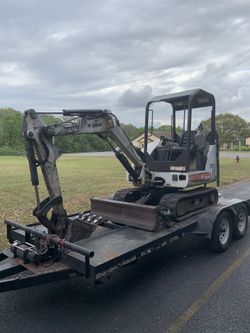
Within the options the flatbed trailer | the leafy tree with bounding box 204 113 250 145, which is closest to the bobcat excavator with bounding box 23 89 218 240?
the flatbed trailer

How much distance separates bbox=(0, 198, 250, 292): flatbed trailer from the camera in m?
4.19

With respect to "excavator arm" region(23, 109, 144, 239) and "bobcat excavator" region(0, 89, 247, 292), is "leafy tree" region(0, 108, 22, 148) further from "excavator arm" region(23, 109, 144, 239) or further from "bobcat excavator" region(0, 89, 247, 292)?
"excavator arm" region(23, 109, 144, 239)

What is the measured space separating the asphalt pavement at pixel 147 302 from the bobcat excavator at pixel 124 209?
45 centimetres

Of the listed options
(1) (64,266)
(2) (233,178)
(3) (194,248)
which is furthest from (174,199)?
(2) (233,178)

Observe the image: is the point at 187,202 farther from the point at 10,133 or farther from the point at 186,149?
the point at 10,133

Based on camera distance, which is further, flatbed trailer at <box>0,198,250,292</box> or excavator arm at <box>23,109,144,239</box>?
excavator arm at <box>23,109,144,239</box>

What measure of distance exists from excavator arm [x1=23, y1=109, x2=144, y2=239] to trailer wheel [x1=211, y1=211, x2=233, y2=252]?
255cm

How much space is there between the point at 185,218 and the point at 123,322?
2742 millimetres

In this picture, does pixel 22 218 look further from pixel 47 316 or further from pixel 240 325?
pixel 240 325

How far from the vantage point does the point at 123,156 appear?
6660mm

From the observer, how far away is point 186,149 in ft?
22.6

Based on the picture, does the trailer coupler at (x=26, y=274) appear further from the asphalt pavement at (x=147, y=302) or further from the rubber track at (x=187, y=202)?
the rubber track at (x=187, y=202)

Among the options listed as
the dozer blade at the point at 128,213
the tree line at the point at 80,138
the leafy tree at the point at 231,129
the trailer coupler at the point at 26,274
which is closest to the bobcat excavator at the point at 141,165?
the dozer blade at the point at 128,213

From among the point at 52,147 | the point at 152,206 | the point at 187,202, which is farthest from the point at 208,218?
the point at 52,147
